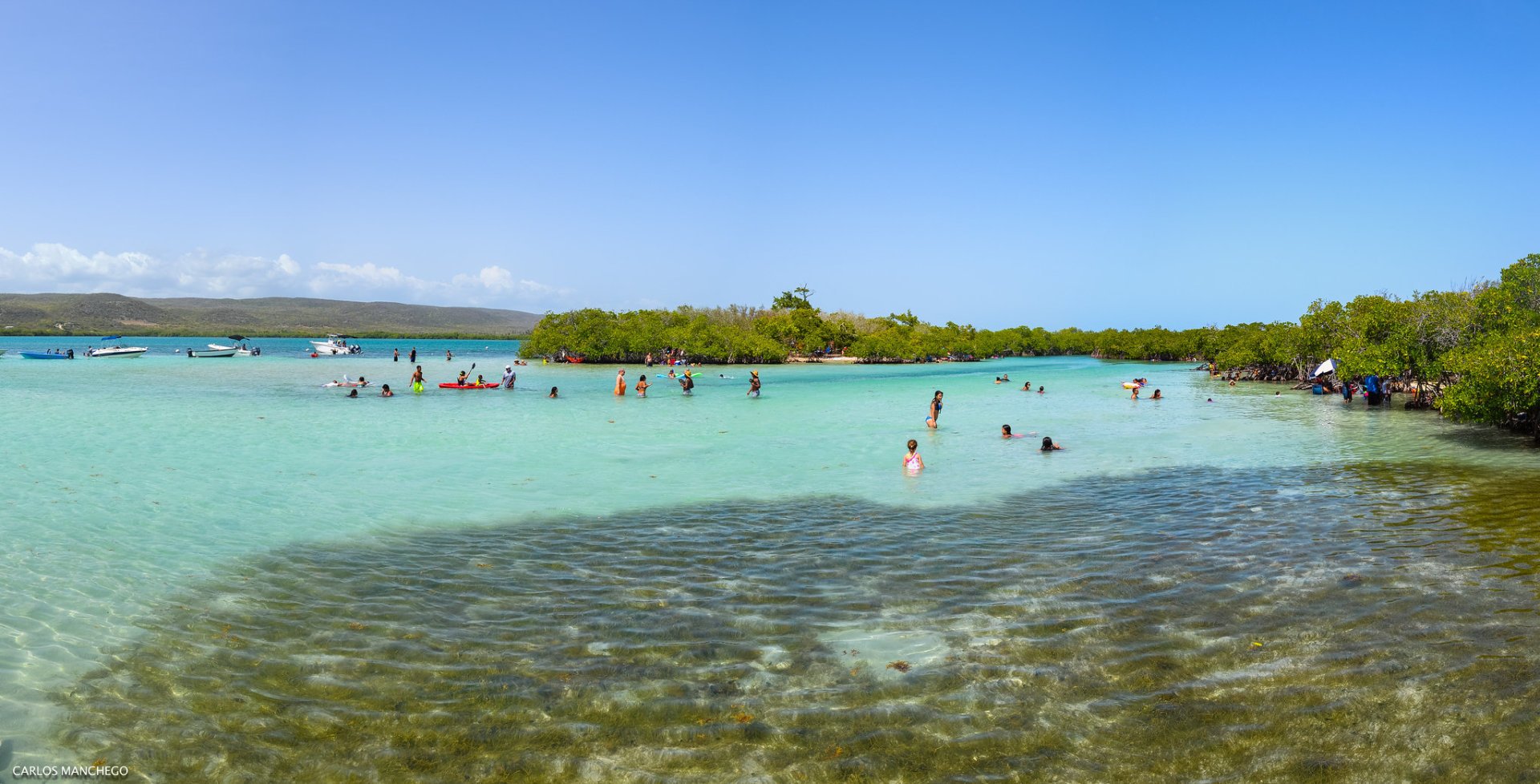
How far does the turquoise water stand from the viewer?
5.55 metres

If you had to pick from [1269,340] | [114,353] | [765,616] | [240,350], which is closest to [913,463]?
[765,616]

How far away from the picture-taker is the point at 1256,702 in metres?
6.04

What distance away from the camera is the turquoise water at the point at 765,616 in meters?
5.55

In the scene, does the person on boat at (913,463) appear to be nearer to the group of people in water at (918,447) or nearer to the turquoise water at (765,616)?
the group of people in water at (918,447)

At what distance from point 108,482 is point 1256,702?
61.3 feet

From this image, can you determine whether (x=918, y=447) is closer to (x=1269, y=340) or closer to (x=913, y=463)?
(x=913, y=463)

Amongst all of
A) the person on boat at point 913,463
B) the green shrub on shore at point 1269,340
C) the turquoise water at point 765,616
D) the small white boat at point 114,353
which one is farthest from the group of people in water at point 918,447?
the small white boat at point 114,353

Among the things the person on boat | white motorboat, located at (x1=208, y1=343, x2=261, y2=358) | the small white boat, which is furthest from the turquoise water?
white motorboat, located at (x1=208, y1=343, x2=261, y2=358)

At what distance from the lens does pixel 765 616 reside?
26.7 ft

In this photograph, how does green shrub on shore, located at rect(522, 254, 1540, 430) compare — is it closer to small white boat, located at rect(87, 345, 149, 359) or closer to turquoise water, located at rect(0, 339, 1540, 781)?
turquoise water, located at rect(0, 339, 1540, 781)

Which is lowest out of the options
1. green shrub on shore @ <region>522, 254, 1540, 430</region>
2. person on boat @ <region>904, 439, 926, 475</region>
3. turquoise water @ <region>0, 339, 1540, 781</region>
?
turquoise water @ <region>0, 339, 1540, 781</region>

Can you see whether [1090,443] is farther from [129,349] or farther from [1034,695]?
[129,349]

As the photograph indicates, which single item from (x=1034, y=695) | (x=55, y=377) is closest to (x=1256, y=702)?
(x=1034, y=695)

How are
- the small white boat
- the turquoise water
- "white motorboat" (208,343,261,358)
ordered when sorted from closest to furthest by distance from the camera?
the turquoise water
the small white boat
"white motorboat" (208,343,261,358)
